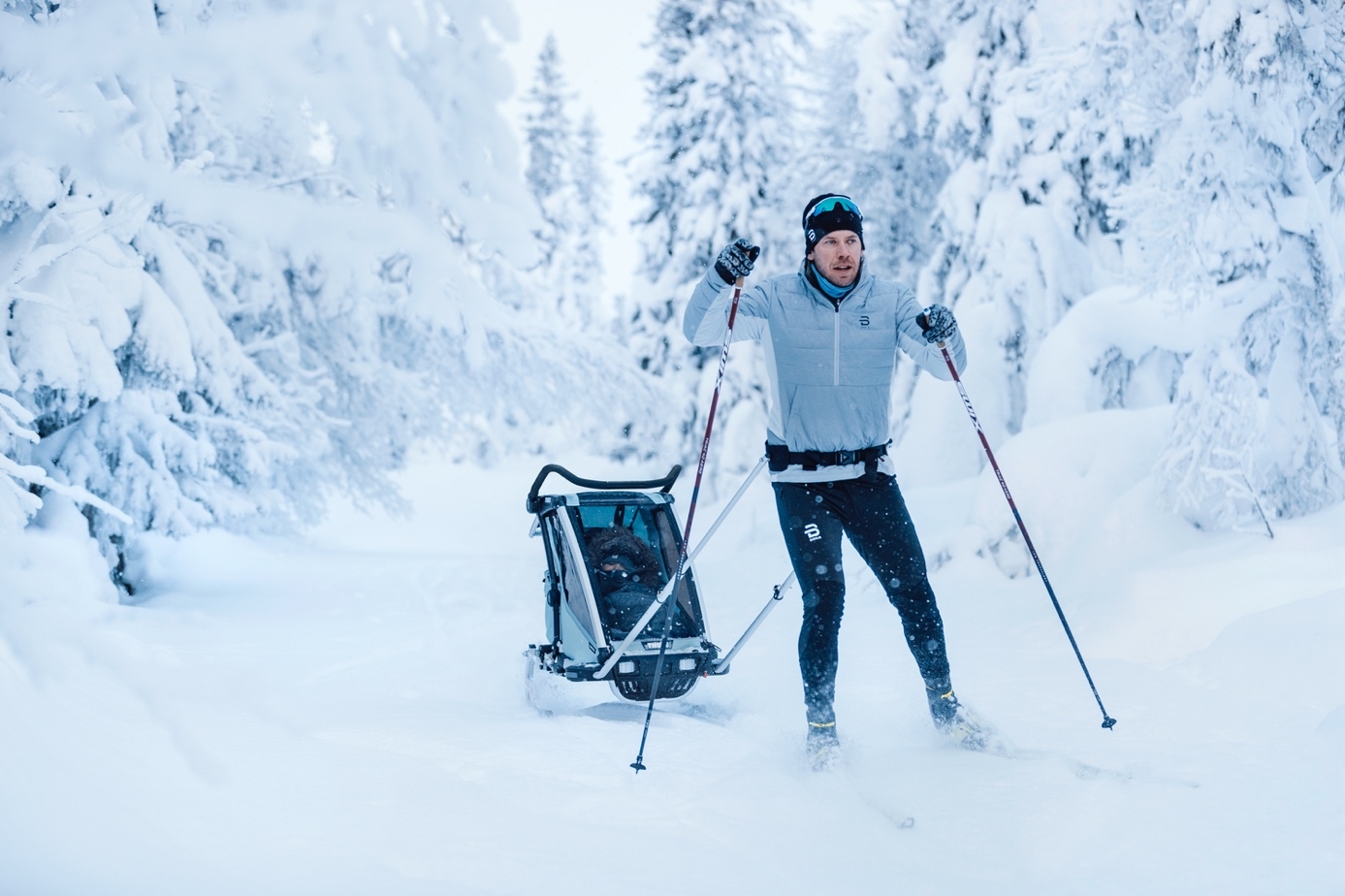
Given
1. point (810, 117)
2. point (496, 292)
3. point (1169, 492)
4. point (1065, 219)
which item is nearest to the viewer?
point (1169, 492)

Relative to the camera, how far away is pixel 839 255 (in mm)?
4176

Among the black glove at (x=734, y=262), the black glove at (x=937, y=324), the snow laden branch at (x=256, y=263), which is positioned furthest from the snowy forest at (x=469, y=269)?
the black glove at (x=937, y=324)

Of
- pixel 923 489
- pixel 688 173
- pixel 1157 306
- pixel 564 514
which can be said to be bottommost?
pixel 923 489

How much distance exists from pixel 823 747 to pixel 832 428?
1.23 metres

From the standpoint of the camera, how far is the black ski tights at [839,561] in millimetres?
4184

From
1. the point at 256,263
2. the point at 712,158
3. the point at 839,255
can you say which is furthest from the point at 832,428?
the point at 712,158

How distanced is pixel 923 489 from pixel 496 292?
7.15 meters

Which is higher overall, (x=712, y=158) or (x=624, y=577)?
(x=712, y=158)

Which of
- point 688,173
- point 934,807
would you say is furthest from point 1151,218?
point 688,173

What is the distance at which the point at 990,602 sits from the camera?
331 inches

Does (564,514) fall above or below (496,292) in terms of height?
below

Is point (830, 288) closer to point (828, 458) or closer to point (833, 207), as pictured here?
point (833, 207)

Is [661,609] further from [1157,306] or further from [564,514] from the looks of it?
[1157,306]

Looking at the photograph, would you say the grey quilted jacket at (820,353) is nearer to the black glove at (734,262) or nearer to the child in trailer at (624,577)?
the black glove at (734,262)
